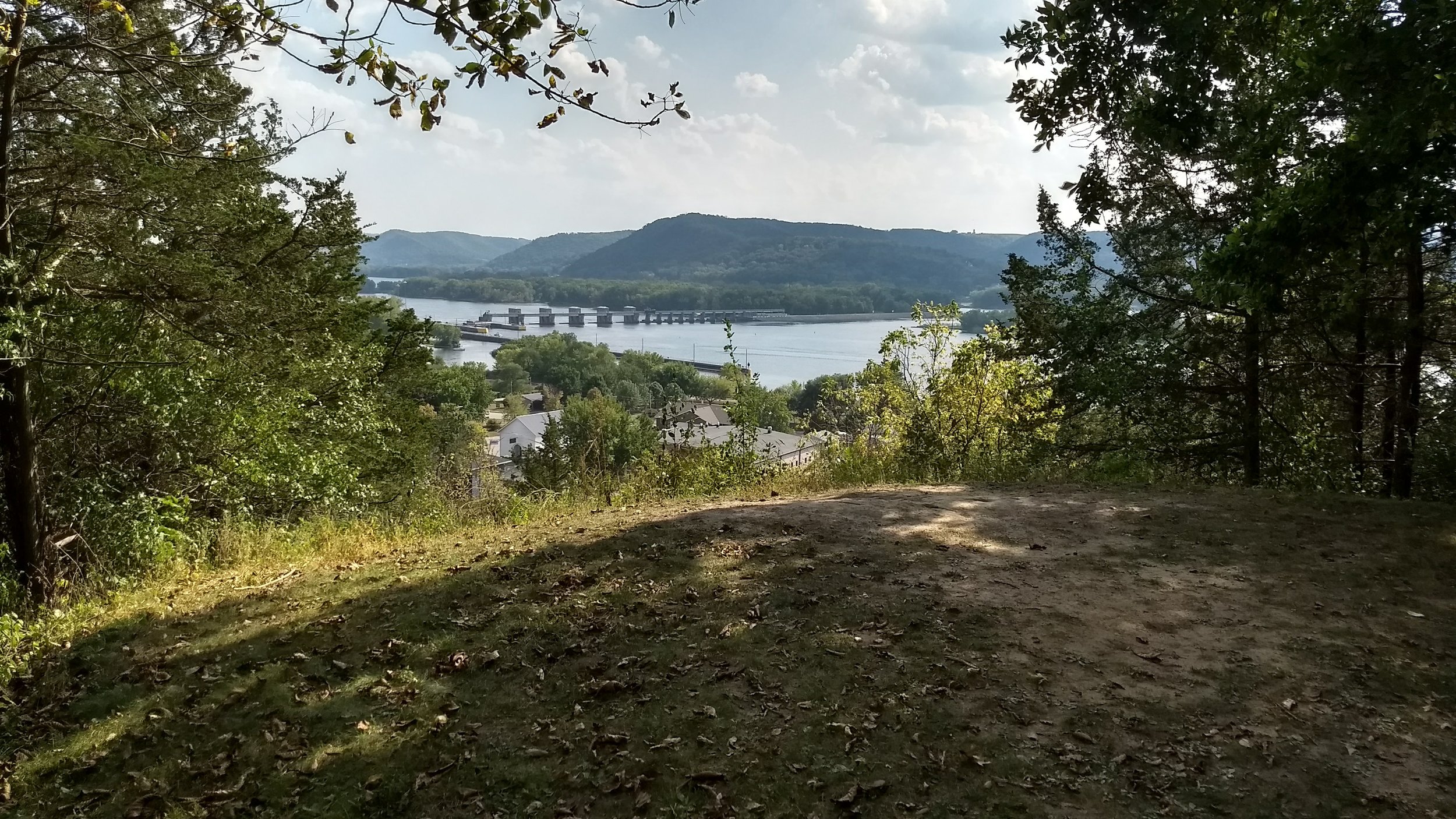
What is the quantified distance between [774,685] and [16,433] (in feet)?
17.9

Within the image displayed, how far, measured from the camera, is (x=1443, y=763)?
298 cm

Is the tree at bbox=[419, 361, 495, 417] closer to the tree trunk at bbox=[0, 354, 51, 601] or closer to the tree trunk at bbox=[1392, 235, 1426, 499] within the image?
the tree trunk at bbox=[0, 354, 51, 601]

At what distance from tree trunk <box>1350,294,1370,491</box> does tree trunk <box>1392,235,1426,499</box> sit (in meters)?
0.39

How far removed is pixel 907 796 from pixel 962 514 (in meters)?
3.97

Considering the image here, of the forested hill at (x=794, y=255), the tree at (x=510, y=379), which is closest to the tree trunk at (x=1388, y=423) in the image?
the forested hill at (x=794, y=255)

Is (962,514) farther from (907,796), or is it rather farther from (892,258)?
(892,258)

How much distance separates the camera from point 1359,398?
32.3ft

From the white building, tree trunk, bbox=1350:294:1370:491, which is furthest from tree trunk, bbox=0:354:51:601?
the white building

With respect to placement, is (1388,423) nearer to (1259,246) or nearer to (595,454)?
(1259,246)

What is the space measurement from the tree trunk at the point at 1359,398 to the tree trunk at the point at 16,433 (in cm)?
1165

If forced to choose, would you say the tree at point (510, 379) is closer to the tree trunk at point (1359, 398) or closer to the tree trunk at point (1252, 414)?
the tree trunk at point (1252, 414)

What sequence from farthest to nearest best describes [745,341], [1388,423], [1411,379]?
1. [745,341]
2. [1388,423]
3. [1411,379]

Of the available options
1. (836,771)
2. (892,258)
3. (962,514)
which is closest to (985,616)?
(836,771)

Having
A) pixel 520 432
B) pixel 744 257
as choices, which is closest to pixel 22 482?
pixel 520 432
